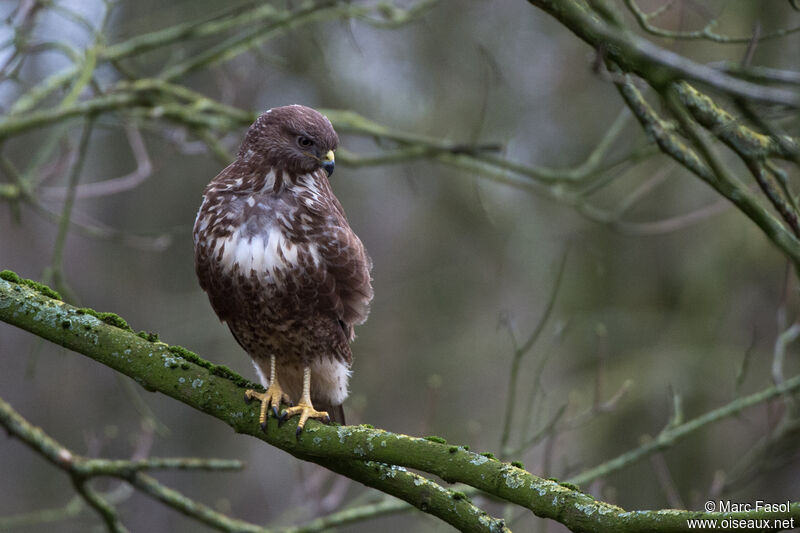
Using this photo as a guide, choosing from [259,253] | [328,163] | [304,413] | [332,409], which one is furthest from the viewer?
[332,409]

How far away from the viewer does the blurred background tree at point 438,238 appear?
5.12 metres

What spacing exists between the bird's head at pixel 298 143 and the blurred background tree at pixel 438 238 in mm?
1229

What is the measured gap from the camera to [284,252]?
3469 millimetres

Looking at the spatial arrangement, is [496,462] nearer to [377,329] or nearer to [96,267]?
[377,329]

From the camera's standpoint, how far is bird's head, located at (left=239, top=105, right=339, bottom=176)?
3.65 metres

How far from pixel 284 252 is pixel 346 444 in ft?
3.13

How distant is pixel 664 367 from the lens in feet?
25.2

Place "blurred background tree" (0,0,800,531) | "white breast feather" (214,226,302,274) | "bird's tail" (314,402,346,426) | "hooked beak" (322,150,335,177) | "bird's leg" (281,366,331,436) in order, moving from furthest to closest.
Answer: "blurred background tree" (0,0,800,531) → "bird's tail" (314,402,346,426) → "hooked beak" (322,150,335,177) → "white breast feather" (214,226,302,274) → "bird's leg" (281,366,331,436)

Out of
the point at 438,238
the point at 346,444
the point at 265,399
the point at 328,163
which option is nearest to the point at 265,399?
the point at 265,399

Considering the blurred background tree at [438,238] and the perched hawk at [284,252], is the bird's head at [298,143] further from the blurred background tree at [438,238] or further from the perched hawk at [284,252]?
the blurred background tree at [438,238]

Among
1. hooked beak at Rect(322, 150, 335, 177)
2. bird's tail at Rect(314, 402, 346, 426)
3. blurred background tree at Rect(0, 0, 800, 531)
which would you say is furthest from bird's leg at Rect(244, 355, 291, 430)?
blurred background tree at Rect(0, 0, 800, 531)

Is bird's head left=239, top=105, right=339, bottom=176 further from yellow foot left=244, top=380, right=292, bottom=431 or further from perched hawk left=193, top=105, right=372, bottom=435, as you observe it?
yellow foot left=244, top=380, right=292, bottom=431

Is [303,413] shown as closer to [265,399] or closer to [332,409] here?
[265,399]

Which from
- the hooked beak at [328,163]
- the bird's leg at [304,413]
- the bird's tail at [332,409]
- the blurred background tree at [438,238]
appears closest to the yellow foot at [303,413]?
the bird's leg at [304,413]
